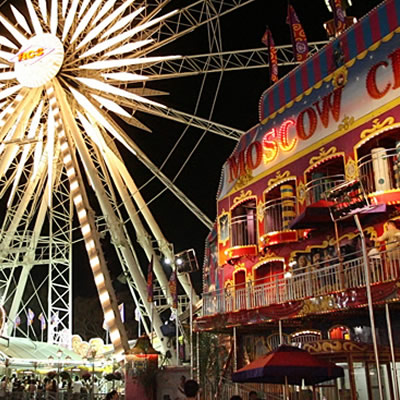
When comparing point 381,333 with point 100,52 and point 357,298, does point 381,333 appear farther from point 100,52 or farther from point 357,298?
point 100,52

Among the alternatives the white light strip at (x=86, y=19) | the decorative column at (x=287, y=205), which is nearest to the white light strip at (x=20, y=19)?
the white light strip at (x=86, y=19)

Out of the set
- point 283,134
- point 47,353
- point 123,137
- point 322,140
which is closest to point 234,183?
point 283,134

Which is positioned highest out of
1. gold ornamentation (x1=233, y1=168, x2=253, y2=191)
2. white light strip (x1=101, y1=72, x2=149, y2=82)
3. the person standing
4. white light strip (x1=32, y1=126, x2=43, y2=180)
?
white light strip (x1=101, y1=72, x2=149, y2=82)

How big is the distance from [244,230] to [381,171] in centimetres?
743

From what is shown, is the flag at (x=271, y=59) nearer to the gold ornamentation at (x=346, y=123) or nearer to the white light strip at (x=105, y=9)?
the gold ornamentation at (x=346, y=123)

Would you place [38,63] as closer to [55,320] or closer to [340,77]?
[340,77]

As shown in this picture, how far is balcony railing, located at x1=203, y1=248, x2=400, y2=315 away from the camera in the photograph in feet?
50.2

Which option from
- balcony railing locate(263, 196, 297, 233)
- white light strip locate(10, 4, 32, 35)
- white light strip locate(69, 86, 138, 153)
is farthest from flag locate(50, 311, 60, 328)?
balcony railing locate(263, 196, 297, 233)

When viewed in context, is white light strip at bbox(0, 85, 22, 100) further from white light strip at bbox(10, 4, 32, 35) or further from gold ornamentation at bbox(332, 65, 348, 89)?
gold ornamentation at bbox(332, 65, 348, 89)

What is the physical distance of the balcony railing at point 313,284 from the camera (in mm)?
15289

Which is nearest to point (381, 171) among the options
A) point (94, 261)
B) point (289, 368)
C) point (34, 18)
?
point (289, 368)

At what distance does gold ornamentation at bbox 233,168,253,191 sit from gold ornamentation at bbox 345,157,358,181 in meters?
5.58

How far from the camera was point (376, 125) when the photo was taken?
1772 centimetres

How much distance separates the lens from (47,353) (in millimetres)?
34531
